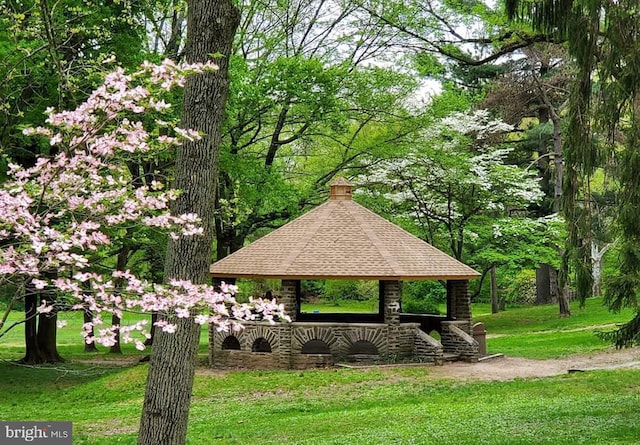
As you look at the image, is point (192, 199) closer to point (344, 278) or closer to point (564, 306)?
point (344, 278)

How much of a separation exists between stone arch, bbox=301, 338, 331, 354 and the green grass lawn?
118 centimetres

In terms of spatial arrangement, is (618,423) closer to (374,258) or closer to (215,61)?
(215,61)

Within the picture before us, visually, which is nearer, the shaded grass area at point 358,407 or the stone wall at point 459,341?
the shaded grass area at point 358,407

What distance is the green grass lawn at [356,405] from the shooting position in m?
8.20

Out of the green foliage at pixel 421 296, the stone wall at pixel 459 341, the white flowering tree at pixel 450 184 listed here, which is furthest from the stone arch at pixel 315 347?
the white flowering tree at pixel 450 184

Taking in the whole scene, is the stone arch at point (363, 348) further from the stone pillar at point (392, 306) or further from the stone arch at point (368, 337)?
the stone pillar at point (392, 306)

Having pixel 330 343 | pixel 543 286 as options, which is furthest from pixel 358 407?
pixel 543 286

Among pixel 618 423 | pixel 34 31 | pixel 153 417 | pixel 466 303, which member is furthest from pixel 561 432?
pixel 466 303

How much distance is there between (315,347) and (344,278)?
202cm

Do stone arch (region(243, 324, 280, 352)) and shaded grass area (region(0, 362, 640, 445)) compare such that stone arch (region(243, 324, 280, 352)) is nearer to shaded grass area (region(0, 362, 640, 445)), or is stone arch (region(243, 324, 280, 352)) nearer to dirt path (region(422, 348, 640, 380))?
shaded grass area (region(0, 362, 640, 445))

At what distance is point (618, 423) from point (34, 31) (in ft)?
28.8

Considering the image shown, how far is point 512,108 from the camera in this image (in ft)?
93.4

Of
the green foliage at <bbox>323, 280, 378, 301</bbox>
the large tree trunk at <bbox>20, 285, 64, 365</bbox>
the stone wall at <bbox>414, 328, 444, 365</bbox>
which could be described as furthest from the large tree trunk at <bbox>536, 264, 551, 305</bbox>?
the large tree trunk at <bbox>20, 285, 64, 365</bbox>

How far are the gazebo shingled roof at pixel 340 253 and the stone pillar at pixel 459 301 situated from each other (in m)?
0.79
